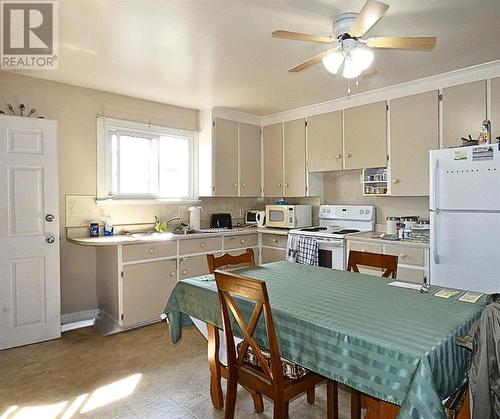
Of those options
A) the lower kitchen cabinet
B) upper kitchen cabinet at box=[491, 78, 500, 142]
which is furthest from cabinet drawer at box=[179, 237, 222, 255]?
upper kitchen cabinet at box=[491, 78, 500, 142]

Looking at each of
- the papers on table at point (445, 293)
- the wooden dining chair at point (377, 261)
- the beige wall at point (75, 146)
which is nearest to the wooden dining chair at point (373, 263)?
the wooden dining chair at point (377, 261)

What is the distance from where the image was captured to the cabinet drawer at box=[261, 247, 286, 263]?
14.7 ft

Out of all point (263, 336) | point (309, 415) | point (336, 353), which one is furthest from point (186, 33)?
point (309, 415)

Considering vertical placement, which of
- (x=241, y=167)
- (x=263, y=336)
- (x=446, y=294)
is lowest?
(x=263, y=336)

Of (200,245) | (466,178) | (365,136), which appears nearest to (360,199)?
(365,136)

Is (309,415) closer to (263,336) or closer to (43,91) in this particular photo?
(263,336)

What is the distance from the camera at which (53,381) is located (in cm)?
253

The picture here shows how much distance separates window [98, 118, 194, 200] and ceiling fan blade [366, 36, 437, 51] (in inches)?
111

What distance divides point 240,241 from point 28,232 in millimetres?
2239

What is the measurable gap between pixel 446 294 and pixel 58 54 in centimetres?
313

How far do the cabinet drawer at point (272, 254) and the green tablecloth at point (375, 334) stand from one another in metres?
2.38

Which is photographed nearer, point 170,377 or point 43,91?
point 170,377

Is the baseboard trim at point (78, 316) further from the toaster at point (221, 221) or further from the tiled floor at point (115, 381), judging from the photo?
the toaster at point (221, 221)

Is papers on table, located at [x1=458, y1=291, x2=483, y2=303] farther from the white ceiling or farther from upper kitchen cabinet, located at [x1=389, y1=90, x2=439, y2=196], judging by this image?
upper kitchen cabinet, located at [x1=389, y1=90, x2=439, y2=196]
